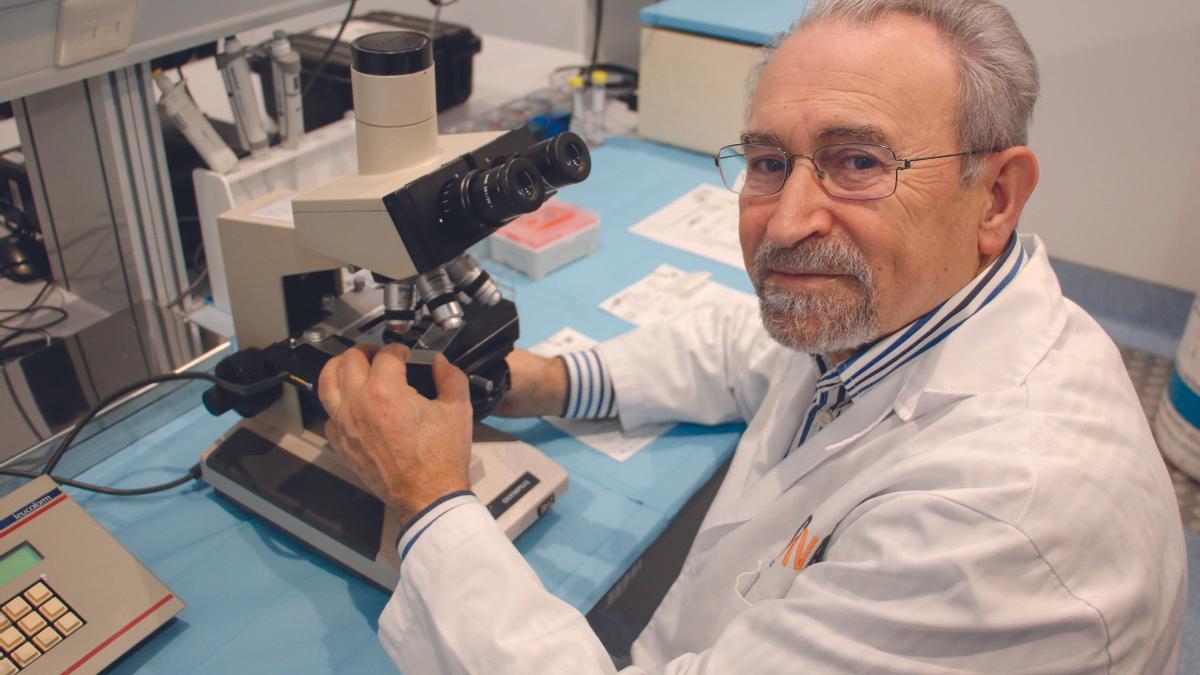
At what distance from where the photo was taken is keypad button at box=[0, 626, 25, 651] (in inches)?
34.0

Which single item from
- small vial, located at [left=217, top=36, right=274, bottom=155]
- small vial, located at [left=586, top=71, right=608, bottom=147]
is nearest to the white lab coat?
small vial, located at [left=217, top=36, right=274, bottom=155]

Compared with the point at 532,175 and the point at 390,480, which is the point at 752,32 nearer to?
the point at 532,175

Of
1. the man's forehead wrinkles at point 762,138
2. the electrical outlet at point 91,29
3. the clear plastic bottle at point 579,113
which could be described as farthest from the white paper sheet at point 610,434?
the clear plastic bottle at point 579,113

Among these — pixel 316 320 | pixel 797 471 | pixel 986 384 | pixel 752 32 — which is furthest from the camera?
pixel 752 32

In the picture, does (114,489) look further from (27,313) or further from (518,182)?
(518,182)

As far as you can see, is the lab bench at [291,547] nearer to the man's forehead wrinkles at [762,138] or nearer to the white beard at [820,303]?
the white beard at [820,303]

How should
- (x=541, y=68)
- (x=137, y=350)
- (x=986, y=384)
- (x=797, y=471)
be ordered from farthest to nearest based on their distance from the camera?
(x=541, y=68)
(x=137, y=350)
(x=797, y=471)
(x=986, y=384)

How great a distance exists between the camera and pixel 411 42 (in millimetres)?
899

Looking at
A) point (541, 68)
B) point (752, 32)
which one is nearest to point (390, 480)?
point (752, 32)

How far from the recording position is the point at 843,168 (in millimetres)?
973

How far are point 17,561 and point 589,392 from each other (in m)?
0.72

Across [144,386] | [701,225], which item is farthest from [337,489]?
[701,225]

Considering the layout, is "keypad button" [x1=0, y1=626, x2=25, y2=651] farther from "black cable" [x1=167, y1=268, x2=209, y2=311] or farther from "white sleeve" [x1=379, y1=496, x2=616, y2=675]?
"black cable" [x1=167, y1=268, x2=209, y2=311]

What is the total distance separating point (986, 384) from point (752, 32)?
4.52ft
